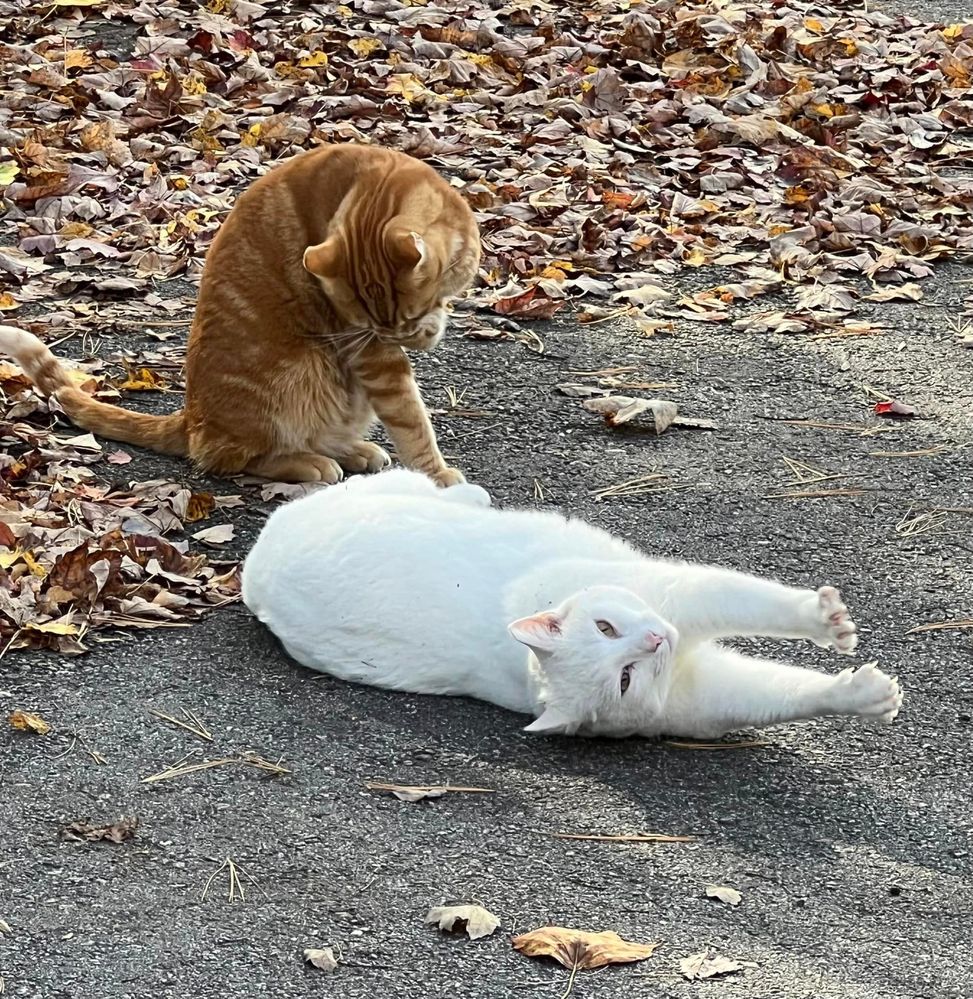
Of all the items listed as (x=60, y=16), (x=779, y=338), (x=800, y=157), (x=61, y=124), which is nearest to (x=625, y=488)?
(x=779, y=338)

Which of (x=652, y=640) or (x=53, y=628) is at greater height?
(x=652, y=640)

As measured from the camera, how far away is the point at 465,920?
2.82m

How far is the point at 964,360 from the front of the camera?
5551 mm

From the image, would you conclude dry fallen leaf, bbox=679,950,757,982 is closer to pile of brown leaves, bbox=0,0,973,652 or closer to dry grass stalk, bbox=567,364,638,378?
pile of brown leaves, bbox=0,0,973,652

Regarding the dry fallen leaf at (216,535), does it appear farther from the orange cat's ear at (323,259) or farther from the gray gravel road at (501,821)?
the orange cat's ear at (323,259)

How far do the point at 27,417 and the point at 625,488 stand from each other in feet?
6.84

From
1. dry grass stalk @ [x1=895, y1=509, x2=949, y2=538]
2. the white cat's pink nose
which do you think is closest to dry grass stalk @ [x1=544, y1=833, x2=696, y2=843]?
the white cat's pink nose

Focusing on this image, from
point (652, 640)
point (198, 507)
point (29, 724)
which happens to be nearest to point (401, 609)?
point (652, 640)

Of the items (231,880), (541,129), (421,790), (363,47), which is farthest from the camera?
(363,47)

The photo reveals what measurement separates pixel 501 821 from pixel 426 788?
0.66 ft

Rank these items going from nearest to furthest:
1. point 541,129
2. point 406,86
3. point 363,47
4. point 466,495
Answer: point 466,495, point 541,129, point 406,86, point 363,47

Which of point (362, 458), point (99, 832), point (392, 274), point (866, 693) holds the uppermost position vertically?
point (392, 274)

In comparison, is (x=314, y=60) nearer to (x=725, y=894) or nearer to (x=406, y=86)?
(x=406, y=86)

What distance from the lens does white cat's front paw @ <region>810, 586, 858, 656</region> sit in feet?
10.8
